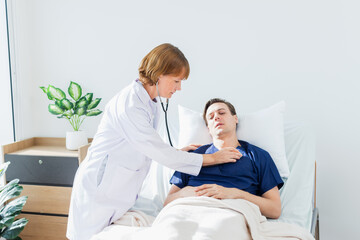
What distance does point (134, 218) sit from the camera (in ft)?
4.76

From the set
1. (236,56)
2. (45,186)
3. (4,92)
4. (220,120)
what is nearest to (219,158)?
(220,120)

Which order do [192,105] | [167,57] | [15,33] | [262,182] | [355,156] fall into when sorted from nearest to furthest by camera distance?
[167,57]
[262,182]
[355,156]
[192,105]
[15,33]

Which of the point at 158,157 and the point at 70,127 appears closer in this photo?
the point at 158,157

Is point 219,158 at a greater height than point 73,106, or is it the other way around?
point 73,106

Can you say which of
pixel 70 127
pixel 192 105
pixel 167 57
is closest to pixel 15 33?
pixel 70 127

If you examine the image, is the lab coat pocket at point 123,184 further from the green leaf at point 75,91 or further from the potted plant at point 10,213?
the green leaf at point 75,91

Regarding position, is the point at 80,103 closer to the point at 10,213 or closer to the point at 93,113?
the point at 93,113

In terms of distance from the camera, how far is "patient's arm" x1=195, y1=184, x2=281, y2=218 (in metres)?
1.47

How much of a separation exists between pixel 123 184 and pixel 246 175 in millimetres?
564

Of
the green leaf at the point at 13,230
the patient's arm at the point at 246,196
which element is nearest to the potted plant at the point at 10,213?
the green leaf at the point at 13,230

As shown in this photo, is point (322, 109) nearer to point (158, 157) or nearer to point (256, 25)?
point (256, 25)

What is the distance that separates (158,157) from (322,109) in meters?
1.27

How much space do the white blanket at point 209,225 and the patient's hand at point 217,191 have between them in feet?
0.32

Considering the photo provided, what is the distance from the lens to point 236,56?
2.31m
